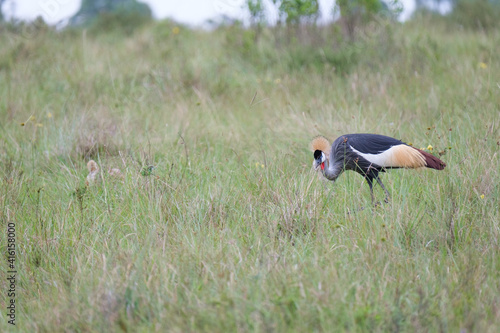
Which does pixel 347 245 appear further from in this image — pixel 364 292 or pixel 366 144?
pixel 366 144

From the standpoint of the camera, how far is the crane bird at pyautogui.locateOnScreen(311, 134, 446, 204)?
146 inches

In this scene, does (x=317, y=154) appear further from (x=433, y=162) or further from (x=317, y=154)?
(x=433, y=162)

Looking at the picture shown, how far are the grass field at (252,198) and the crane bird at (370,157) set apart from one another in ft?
0.42

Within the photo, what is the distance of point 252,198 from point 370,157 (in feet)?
3.17

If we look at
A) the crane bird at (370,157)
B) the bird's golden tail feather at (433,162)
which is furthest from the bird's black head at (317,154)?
the bird's golden tail feather at (433,162)

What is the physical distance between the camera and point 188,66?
721 centimetres

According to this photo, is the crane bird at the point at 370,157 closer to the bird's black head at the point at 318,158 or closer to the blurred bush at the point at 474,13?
the bird's black head at the point at 318,158

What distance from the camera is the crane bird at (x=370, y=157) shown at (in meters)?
3.70

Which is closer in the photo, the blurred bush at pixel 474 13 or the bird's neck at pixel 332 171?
the bird's neck at pixel 332 171

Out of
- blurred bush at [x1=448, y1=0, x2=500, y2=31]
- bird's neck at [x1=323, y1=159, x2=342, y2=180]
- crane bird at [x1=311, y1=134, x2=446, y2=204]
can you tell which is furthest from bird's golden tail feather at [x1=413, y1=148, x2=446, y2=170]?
blurred bush at [x1=448, y1=0, x2=500, y2=31]

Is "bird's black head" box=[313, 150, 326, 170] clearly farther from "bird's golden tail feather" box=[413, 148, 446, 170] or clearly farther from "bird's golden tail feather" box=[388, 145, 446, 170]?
"bird's golden tail feather" box=[413, 148, 446, 170]

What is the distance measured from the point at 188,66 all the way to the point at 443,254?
5.15 m

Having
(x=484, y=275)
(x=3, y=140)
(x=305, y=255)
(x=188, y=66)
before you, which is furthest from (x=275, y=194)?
(x=188, y=66)

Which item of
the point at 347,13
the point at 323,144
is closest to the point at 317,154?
the point at 323,144
